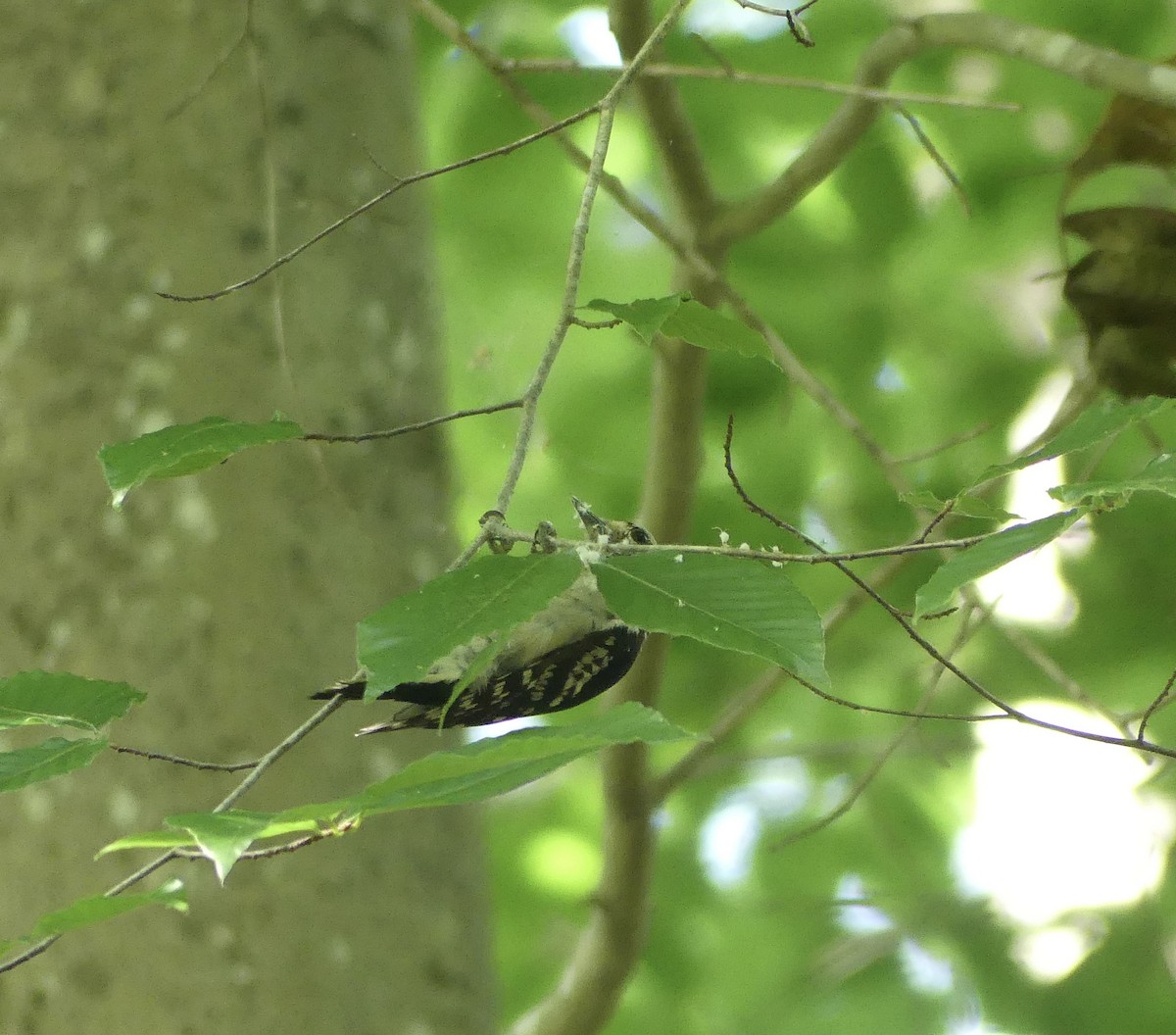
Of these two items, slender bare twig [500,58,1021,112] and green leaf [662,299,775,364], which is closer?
green leaf [662,299,775,364]

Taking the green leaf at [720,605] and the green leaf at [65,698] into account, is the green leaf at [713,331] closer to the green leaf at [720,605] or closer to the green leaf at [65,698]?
the green leaf at [720,605]

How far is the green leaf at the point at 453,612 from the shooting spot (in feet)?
2.60

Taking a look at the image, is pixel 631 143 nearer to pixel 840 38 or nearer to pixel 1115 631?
pixel 840 38

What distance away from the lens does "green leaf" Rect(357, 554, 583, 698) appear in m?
0.79

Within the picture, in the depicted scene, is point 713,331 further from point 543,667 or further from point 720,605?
point 543,667

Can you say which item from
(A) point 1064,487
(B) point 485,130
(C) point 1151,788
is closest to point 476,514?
(B) point 485,130

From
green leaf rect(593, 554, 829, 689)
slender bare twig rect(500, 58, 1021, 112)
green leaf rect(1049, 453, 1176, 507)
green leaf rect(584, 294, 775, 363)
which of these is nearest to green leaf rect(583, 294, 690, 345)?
green leaf rect(584, 294, 775, 363)

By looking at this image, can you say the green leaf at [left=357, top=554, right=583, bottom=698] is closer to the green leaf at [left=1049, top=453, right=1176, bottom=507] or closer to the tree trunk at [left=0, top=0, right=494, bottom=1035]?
the green leaf at [left=1049, top=453, right=1176, bottom=507]

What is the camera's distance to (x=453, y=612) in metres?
0.81

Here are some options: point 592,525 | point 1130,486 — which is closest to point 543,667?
point 592,525

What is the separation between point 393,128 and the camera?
1.97 metres

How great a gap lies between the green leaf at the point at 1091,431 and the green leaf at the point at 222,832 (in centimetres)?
53

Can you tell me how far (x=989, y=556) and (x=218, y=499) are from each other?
106 centimetres

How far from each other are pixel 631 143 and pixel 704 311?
2092 millimetres
